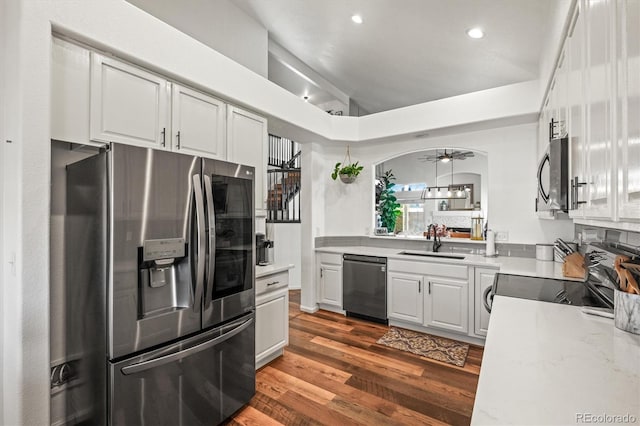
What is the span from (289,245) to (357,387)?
3594mm

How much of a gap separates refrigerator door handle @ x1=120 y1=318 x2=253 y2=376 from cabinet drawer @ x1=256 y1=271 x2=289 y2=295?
0.55m

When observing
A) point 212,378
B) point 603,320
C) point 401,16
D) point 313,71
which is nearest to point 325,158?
point 313,71

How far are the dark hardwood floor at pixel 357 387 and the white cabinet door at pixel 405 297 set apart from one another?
17.8 inches

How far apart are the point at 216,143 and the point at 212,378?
177cm

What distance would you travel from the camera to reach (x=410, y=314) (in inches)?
143

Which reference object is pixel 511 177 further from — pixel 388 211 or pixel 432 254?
pixel 388 211

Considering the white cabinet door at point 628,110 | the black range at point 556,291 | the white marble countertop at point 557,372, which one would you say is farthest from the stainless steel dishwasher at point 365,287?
the white cabinet door at point 628,110

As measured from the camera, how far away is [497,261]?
326 centimetres

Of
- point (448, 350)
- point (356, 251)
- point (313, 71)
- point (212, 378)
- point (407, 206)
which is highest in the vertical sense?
point (313, 71)

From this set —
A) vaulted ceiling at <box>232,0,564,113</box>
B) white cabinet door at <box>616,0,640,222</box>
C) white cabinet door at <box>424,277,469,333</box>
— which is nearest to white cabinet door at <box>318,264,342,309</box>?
white cabinet door at <box>424,277,469,333</box>

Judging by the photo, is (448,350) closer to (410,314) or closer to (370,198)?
(410,314)

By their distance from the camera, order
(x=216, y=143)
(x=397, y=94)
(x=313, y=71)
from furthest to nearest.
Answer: (x=397, y=94) < (x=313, y=71) < (x=216, y=143)

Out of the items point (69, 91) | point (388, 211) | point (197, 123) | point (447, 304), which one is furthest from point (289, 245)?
point (69, 91)

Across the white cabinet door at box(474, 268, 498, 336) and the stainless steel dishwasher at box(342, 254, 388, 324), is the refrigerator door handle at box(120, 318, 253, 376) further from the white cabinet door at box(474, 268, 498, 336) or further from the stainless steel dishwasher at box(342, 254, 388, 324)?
the white cabinet door at box(474, 268, 498, 336)
